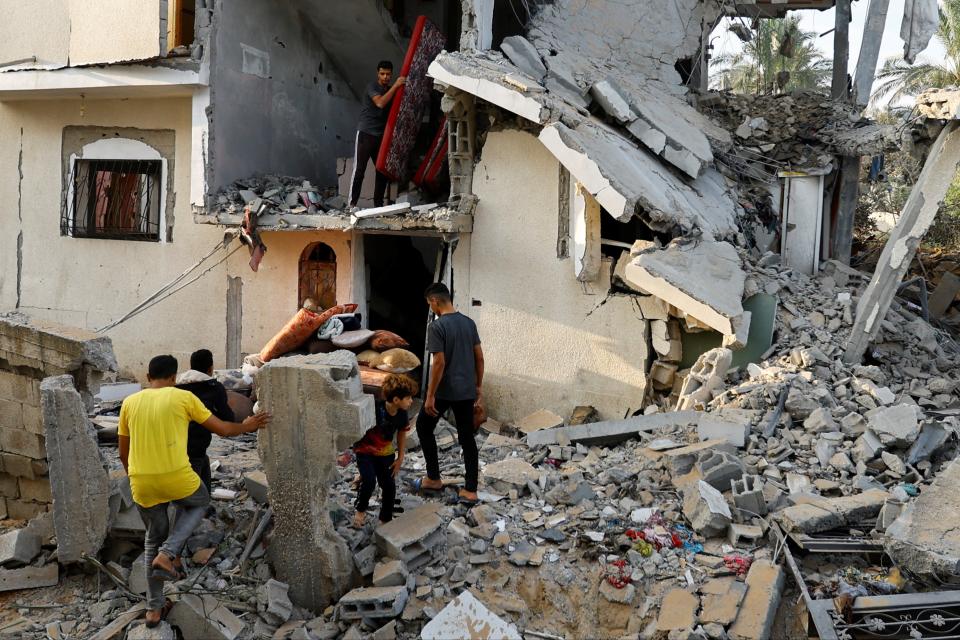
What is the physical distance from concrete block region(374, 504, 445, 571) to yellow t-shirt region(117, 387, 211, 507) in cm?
137

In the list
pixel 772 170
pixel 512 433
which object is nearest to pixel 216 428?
pixel 512 433

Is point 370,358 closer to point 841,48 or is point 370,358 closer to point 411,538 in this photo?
point 411,538

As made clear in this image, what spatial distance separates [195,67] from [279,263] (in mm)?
2706

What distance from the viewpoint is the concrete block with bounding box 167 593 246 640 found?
5332mm

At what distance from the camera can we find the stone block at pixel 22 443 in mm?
7023

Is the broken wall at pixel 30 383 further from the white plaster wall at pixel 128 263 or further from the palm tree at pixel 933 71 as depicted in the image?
the palm tree at pixel 933 71

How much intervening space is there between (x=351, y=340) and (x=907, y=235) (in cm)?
615

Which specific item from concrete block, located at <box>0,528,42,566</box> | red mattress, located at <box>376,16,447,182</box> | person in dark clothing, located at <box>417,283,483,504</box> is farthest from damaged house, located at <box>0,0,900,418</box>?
concrete block, located at <box>0,528,42,566</box>

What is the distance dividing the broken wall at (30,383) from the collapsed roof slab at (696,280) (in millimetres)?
5078

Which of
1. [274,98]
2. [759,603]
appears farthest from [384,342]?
[759,603]

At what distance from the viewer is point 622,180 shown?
8.92m

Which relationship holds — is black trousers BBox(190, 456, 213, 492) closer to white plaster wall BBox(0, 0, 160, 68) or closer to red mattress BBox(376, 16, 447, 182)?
red mattress BBox(376, 16, 447, 182)

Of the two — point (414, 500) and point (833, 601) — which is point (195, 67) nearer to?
point (414, 500)

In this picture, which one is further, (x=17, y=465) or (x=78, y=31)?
(x=78, y=31)
